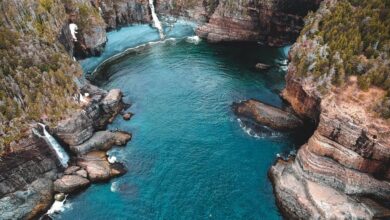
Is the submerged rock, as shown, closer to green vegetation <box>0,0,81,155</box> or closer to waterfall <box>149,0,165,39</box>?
green vegetation <box>0,0,81,155</box>

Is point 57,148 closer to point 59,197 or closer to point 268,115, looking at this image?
point 59,197

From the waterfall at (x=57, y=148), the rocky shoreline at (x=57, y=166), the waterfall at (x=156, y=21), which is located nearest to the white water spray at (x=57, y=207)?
the rocky shoreline at (x=57, y=166)

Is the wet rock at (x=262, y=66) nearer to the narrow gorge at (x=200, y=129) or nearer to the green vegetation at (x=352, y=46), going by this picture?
the narrow gorge at (x=200, y=129)

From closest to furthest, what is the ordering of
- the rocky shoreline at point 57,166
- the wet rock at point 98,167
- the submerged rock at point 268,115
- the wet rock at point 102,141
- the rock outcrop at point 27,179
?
the rock outcrop at point 27,179
the rocky shoreline at point 57,166
the wet rock at point 98,167
the wet rock at point 102,141
the submerged rock at point 268,115

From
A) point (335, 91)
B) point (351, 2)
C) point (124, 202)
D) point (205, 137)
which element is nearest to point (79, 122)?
point (124, 202)

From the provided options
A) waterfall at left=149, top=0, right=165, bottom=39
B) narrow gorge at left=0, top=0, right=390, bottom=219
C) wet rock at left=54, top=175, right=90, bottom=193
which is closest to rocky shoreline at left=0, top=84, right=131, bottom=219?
wet rock at left=54, top=175, right=90, bottom=193

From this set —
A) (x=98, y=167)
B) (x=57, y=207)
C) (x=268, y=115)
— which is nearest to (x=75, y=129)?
(x=98, y=167)
